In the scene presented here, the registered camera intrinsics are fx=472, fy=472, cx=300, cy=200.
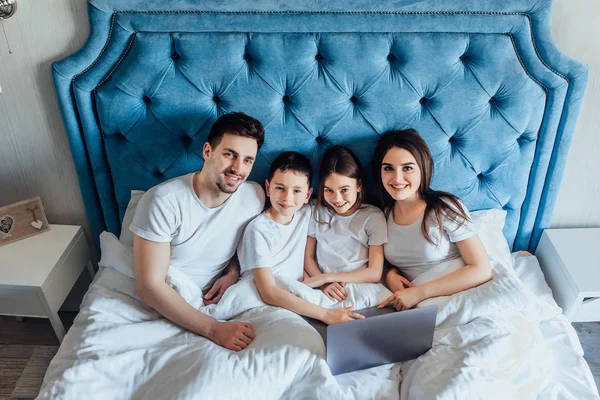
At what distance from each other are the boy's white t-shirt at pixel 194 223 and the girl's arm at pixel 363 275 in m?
0.30

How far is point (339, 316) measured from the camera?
1.39 metres

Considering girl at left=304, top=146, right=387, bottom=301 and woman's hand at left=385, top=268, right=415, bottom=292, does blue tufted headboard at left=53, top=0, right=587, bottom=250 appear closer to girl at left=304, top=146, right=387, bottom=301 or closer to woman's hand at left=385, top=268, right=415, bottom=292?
girl at left=304, top=146, right=387, bottom=301

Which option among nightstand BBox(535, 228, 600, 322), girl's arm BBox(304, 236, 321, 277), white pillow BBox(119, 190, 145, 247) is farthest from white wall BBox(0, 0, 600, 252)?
girl's arm BBox(304, 236, 321, 277)

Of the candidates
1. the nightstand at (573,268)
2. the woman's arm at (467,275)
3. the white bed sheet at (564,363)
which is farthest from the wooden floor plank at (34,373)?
the nightstand at (573,268)

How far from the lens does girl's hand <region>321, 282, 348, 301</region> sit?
1.49m

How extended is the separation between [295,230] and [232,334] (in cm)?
42

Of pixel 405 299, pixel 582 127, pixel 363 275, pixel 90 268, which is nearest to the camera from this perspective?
pixel 405 299

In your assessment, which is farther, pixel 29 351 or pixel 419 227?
pixel 29 351

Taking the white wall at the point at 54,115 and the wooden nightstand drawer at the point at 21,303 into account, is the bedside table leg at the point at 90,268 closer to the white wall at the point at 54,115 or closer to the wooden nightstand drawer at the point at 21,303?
the white wall at the point at 54,115

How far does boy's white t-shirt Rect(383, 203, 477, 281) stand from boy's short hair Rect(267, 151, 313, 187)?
0.34 m

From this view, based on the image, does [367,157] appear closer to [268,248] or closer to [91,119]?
[268,248]

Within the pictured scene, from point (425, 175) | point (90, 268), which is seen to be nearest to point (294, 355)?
point (425, 175)

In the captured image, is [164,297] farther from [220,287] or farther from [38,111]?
[38,111]

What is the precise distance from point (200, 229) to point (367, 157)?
0.60 meters
